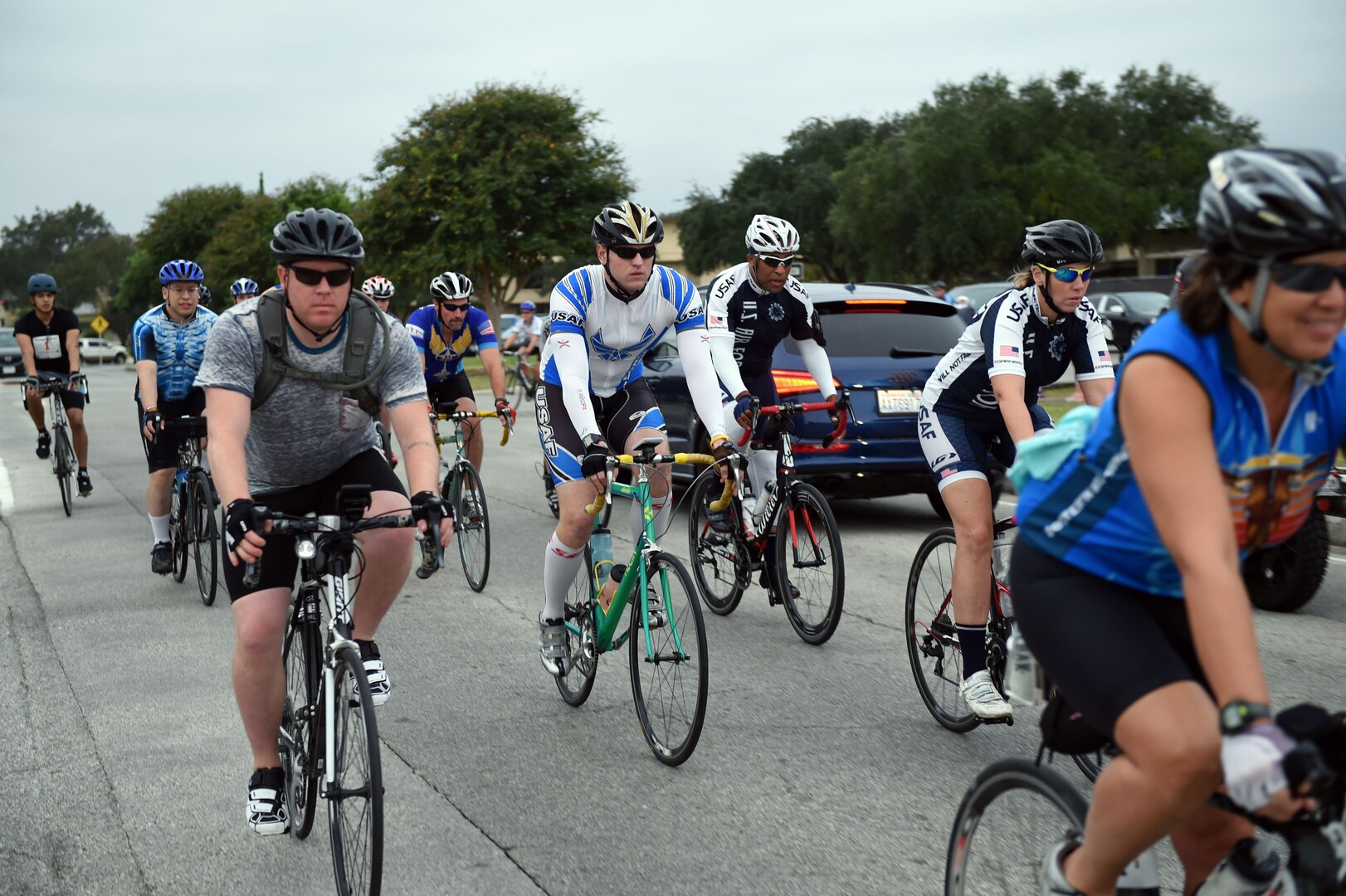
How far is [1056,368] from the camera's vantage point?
198 inches

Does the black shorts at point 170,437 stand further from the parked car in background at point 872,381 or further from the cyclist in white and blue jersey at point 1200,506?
the cyclist in white and blue jersey at point 1200,506

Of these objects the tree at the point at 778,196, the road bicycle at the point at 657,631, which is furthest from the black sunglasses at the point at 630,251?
the tree at the point at 778,196

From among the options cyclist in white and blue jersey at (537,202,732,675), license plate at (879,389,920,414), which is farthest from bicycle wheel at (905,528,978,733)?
license plate at (879,389,920,414)

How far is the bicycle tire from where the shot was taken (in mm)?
8695

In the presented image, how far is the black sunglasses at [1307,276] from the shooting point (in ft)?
6.86

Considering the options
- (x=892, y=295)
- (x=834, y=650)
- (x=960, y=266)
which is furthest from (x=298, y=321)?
(x=960, y=266)

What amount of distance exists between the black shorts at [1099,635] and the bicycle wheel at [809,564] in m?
3.93

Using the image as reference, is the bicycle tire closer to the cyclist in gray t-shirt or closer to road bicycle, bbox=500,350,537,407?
the cyclist in gray t-shirt

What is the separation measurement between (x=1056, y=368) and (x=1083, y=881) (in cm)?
291

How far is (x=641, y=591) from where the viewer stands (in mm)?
5016

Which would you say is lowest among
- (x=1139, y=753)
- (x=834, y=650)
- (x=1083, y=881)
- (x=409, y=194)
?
(x=834, y=650)

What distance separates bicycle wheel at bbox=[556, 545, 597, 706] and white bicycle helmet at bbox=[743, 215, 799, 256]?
2238 millimetres

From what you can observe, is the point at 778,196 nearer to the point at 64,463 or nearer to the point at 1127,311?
the point at 1127,311

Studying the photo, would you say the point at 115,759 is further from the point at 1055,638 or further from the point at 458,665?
the point at 1055,638
